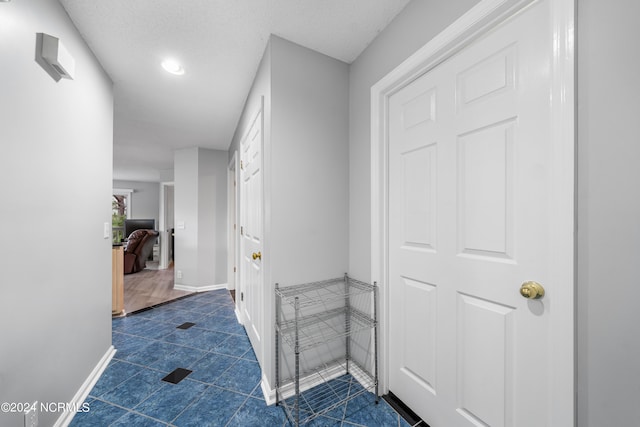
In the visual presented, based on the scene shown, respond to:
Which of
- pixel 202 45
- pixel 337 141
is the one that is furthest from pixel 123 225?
pixel 337 141

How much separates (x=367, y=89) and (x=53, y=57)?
5.55 feet

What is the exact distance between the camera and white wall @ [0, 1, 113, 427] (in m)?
1.07

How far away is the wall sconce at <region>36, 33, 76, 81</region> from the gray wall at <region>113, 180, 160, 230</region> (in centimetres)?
739

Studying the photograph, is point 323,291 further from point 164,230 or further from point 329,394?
point 164,230

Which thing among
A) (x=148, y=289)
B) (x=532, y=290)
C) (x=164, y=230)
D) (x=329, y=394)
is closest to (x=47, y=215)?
(x=329, y=394)

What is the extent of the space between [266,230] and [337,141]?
0.81m

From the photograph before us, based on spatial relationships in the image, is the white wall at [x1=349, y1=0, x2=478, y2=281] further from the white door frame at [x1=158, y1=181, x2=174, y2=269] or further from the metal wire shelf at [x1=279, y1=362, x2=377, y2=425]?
the white door frame at [x1=158, y1=181, x2=174, y2=269]

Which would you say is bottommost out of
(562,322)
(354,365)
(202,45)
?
(354,365)

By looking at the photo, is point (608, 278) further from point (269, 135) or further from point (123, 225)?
point (123, 225)

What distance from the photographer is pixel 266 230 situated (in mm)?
1680

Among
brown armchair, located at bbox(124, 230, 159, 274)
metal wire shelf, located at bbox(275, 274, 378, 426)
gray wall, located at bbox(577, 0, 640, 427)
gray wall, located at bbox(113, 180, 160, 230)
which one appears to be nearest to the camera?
gray wall, located at bbox(577, 0, 640, 427)

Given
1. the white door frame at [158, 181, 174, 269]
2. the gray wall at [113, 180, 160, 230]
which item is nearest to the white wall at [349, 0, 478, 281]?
the white door frame at [158, 181, 174, 269]

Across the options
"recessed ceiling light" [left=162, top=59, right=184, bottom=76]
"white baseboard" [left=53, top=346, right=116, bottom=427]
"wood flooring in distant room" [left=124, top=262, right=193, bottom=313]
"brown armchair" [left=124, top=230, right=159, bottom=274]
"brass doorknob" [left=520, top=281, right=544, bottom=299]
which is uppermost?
"recessed ceiling light" [left=162, top=59, right=184, bottom=76]

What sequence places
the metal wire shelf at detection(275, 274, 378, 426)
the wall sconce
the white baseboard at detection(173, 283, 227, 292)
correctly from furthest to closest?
the white baseboard at detection(173, 283, 227, 292)
the metal wire shelf at detection(275, 274, 378, 426)
the wall sconce
